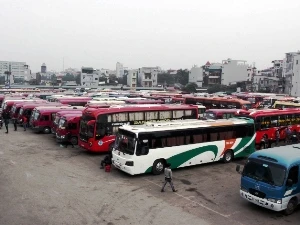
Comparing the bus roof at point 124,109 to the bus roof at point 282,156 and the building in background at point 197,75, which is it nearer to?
the bus roof at point 282,156

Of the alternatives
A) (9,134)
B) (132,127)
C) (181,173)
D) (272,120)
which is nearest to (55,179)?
(132,127)

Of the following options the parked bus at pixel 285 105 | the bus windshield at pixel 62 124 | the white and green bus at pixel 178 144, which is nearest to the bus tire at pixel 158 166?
the white and green bus at pixel 178 144

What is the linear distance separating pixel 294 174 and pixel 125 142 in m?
7.16

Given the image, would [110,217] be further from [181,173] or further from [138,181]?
[181,173]

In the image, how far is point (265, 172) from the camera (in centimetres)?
1095

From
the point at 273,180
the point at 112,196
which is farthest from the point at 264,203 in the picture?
the point at 112,196

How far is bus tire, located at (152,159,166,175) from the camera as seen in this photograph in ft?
50.1

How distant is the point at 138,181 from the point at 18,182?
195 inches

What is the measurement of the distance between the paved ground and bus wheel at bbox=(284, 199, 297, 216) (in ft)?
0.51

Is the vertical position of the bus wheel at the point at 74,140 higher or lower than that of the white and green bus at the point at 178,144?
lower

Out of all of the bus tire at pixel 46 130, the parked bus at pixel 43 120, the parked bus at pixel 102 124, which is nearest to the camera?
the parked bus at pixel 102 124

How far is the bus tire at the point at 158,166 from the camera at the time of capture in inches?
601

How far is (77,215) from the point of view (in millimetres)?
10453

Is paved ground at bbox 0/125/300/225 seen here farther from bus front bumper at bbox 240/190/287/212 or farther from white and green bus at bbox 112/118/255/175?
white and green bus at bbox 112/118/255/175
